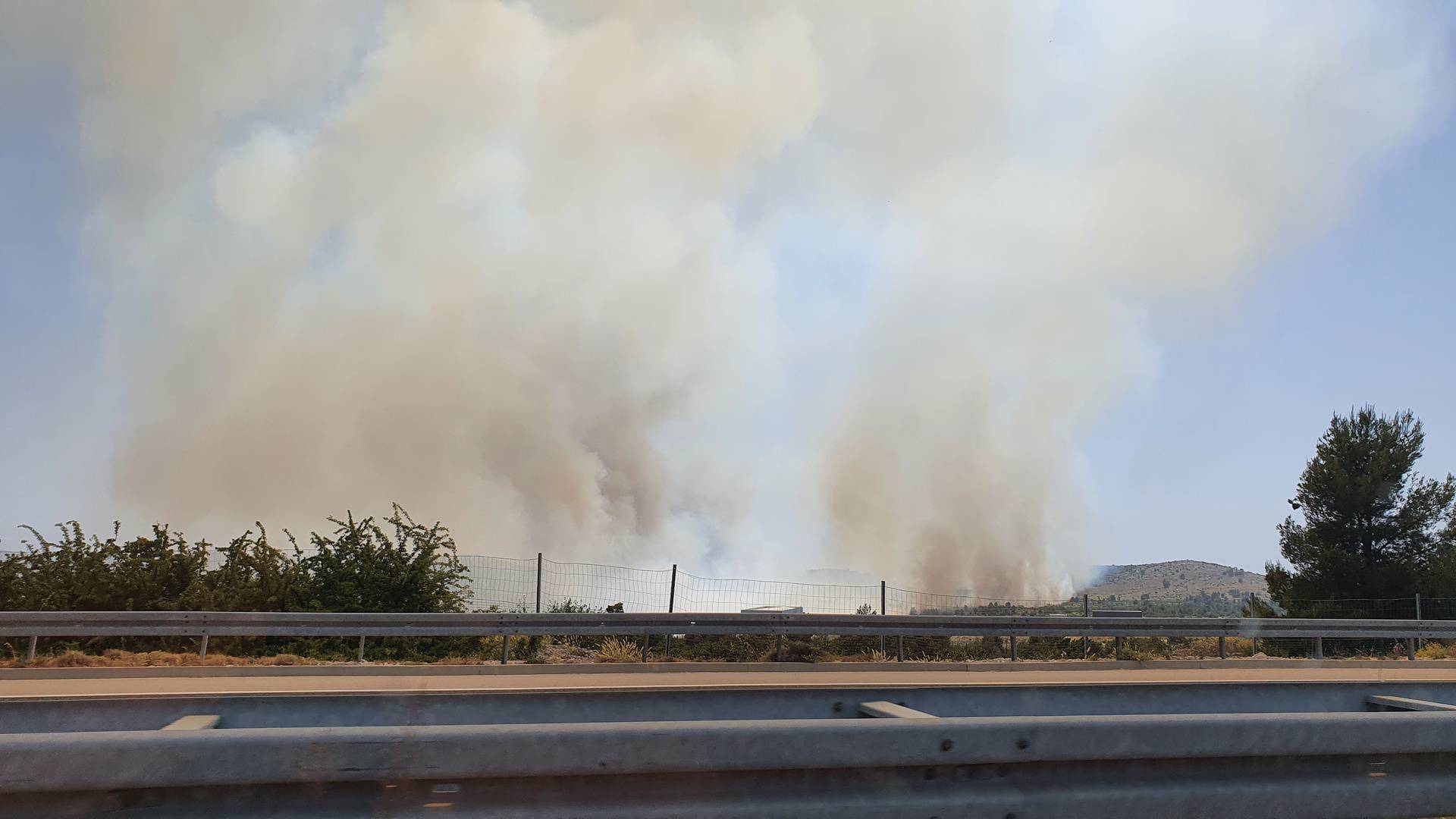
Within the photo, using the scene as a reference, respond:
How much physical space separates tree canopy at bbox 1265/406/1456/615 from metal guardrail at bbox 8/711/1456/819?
33735mm

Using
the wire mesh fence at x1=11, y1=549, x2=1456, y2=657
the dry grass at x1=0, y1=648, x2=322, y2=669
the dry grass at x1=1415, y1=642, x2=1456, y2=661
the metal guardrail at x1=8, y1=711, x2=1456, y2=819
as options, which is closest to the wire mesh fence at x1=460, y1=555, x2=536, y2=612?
the wire mesh fence at x1=11, y1=549, x2=1456, y2=657

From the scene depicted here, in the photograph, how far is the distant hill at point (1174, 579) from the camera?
106 metres

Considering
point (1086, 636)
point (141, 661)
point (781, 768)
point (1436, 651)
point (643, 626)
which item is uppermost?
point (781, 768)

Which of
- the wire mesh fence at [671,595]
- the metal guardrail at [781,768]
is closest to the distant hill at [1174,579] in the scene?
the wire mesh fence at [671,595]

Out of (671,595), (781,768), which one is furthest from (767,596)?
(781,768)

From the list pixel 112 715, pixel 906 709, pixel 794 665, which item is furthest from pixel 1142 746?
pixel 794 665

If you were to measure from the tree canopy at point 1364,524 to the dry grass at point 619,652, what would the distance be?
2385 cm

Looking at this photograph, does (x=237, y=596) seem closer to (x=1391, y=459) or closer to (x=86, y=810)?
(x=86, y=810)

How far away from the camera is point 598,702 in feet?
13.0

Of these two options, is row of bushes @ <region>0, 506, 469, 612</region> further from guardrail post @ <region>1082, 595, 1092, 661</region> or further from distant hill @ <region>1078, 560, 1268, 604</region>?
distant hill @ <region>1078, 560, 1268, 604</region>

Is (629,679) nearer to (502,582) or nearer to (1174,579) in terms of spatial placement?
(502,582)

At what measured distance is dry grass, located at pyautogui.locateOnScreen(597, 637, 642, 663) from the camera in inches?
713

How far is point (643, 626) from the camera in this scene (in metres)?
17.2

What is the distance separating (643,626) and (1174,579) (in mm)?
114332
